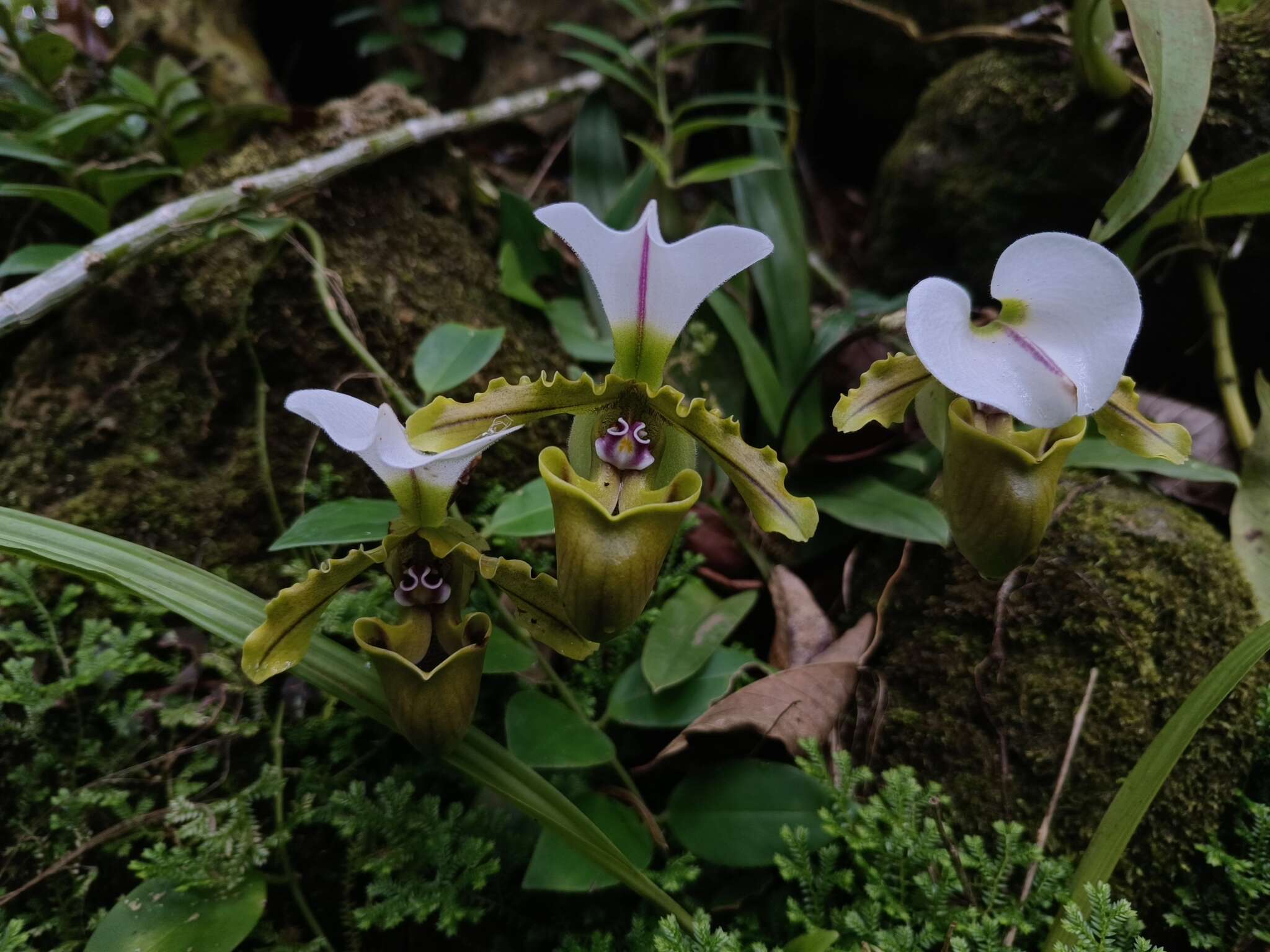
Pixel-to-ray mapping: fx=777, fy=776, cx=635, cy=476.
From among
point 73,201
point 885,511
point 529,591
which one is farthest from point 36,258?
point 885,511

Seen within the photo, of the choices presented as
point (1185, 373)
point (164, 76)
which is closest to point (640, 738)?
point (1185, 373)

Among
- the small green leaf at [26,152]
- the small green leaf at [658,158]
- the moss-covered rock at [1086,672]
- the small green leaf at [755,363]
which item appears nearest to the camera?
the moss-covered rock at [1086,672]

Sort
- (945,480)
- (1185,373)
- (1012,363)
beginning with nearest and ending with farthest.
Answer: (1012,363)
(945,480)
(1185,373)

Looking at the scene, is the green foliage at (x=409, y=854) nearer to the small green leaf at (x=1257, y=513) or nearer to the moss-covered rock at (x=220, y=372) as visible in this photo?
the moss-covered rock at (x=220, y=372)

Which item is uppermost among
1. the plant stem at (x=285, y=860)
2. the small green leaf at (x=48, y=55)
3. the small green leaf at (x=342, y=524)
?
the small green leaf at (x=48, y=55)

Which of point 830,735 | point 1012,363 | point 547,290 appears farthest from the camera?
point 547,290

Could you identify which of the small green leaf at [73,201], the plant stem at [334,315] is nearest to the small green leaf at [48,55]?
the small green leaf at [73,201]

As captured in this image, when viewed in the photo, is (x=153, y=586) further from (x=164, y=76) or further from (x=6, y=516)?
(x=164, y=76)

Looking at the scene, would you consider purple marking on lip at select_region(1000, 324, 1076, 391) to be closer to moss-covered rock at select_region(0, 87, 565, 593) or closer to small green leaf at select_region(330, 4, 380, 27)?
moss-covered rock at select_region(0, 87, 565, 593)
